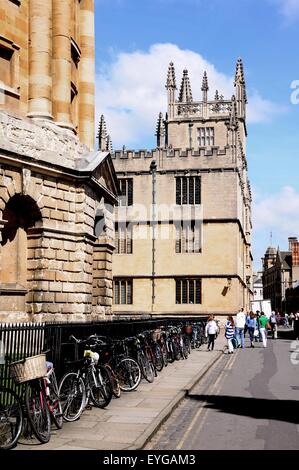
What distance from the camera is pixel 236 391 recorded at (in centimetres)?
1478

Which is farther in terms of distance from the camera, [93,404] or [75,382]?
[93,404]

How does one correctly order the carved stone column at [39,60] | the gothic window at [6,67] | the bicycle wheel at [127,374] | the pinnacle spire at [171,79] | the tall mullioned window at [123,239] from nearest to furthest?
the bicycle wheel at [127,374]
the gothic window at [6,67]
the carved stone column at [39,60]
the tall mullioned window at [123,239]
the pinnacle spire at [171,79]

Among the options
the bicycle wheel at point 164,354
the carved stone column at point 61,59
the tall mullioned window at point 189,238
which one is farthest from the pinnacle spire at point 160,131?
the bicycle wheel at point 164,354

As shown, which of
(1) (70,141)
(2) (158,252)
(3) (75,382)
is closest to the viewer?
(3) (75,382)

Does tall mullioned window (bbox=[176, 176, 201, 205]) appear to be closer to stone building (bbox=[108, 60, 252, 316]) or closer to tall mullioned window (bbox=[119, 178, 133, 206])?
stone building (bbox=[108, 60, 252, 316])

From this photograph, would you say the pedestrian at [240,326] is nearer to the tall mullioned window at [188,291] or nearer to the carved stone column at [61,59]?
the tall mullioned window at [188,291]

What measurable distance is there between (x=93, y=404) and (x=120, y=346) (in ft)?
9.17

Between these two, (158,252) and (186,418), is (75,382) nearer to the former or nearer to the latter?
(186,418)

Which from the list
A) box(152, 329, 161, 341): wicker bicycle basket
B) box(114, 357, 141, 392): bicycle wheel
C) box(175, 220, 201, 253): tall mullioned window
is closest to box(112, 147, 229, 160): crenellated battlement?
box(175, 220, 201, 253): tall mullioned window

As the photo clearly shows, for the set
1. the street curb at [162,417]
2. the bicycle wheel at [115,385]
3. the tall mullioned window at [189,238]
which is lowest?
the street curb at [162,417]

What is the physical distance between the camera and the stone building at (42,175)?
59.8 feet

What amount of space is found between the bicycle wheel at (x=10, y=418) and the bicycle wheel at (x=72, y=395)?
184 centimetres

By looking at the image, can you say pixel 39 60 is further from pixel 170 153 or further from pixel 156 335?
pixel 170 153
